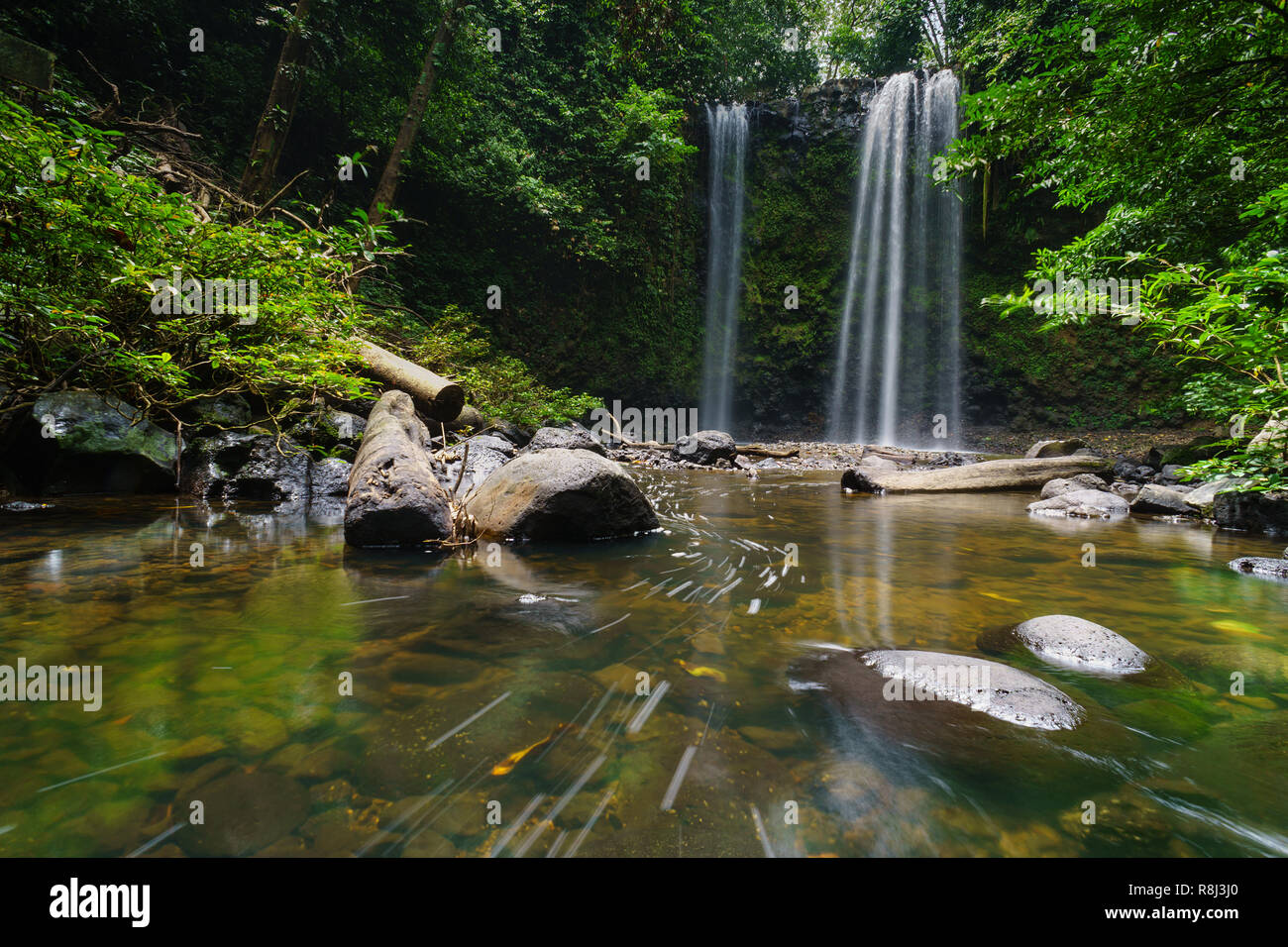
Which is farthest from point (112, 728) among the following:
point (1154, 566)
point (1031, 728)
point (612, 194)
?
point (612, 194)

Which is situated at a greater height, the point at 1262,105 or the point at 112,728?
the point at 1262,105

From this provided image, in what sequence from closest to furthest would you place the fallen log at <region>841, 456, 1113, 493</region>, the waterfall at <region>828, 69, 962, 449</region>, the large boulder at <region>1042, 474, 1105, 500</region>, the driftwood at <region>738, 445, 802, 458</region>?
1. the large boulder at <region>1042, 474, 1105, 500</region>
2. the fallen log at <region>841, 456, 1113, 493</region>
3. the driftwood at <region>738, 445, 802, 458</region>
4. the waterfall at <region>828, 69, 962, 449</region>

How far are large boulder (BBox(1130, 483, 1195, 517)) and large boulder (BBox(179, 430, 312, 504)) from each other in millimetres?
10232

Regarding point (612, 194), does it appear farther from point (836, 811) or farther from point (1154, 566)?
point (836, 811)

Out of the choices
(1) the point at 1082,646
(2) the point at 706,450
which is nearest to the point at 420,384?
(1) the point at 1082,646

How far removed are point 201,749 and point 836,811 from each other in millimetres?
1758

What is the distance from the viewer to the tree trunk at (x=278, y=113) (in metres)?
8.98

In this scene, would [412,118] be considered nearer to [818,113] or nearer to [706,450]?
[706,450]

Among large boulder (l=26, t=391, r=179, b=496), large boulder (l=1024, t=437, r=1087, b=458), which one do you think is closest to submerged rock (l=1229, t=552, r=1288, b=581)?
large boulder (l=1024, t=437, r=1087, b=458)

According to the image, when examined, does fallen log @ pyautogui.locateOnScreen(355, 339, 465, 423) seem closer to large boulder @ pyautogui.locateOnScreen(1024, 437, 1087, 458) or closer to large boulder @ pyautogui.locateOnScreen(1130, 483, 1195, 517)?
large boulder @ pyautogui.locateOnScreen(1130, 483, 1195, 517)

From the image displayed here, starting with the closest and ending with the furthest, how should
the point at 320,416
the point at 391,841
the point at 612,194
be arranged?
the point at 391,841 < the point at 320,416 < the point at 612,194

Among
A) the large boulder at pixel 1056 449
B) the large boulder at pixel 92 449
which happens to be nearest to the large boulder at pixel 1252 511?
the large boulder at pixel 1056 449

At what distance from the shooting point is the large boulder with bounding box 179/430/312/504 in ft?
18.5

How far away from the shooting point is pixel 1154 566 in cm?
410
